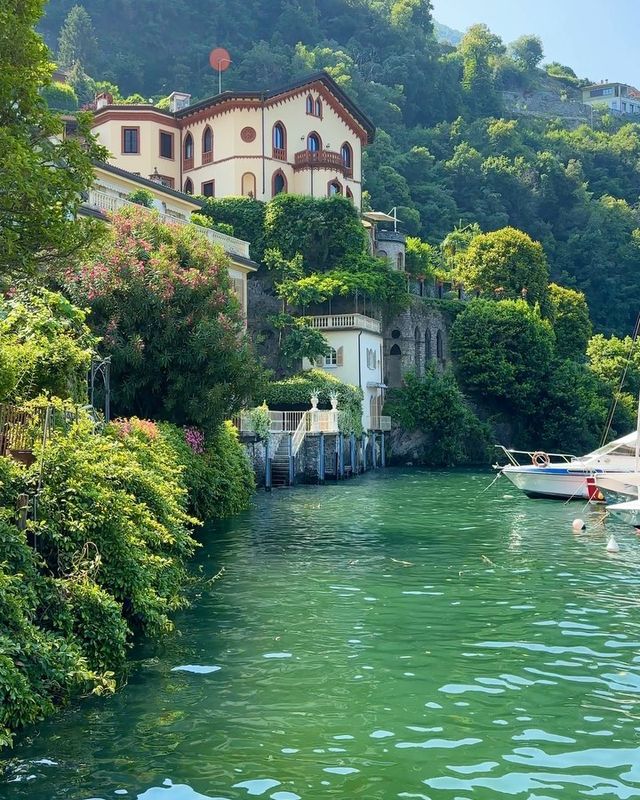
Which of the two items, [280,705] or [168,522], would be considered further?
[168,522]

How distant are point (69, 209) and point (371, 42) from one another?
4623 inches

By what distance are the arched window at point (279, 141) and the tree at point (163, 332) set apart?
38854mm

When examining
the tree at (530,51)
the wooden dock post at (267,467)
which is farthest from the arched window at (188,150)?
the tree at (530,51)

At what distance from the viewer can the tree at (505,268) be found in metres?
75.8

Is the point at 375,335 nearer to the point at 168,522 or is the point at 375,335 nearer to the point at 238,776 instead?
the point at 168,522

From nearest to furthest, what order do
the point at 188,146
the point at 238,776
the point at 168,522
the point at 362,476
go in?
the point at 238,776, the point at 168,522, the point at 362,476, the point at 188,146

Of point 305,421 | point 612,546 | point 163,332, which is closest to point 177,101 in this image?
point 305,421

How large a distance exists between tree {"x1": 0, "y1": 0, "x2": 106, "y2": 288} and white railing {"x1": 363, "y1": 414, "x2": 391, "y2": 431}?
143 ft

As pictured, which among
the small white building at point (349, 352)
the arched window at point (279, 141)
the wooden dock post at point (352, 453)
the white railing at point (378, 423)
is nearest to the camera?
the wooden dock post at point (352, 453)

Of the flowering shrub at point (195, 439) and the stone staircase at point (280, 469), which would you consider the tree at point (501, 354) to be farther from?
the flowering shrub at point (195, 439)

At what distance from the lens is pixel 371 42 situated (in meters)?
128

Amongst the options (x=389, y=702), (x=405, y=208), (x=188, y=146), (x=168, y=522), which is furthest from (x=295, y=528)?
(x=405, y=208)

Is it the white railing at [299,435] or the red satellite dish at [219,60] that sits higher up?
the red satellite dish at [219,60]

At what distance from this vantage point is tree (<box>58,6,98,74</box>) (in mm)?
106750
